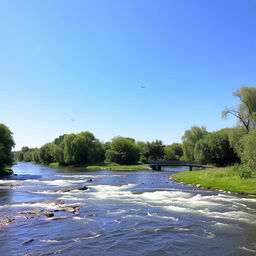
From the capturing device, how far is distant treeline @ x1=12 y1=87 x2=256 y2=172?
7225 centimetres

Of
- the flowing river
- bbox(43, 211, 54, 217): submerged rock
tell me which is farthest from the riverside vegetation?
bbox(43, 211, 54, 217): submerged rock

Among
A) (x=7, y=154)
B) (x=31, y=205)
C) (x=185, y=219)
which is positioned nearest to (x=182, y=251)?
(x=185, y=219)

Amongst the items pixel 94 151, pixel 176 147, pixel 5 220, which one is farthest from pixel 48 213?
pixel 176 147

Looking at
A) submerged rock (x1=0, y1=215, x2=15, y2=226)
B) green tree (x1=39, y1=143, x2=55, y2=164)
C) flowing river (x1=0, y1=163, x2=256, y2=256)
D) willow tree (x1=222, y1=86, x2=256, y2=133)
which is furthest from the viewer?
green tree (x1=39, y1=143, x2=55, y2=164)

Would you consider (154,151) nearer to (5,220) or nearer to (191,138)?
(191,138)

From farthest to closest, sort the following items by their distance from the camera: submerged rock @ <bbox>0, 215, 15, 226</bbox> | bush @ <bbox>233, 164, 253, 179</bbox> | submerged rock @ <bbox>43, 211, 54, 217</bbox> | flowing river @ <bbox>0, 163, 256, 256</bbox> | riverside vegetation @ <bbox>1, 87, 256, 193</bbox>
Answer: riverside vegetation @ <bbox>1, 87, 256, 193</bbox>, bush @ <bbox>233, 164, 253, 179</bbox>, submerged rock @ <bbox>43, 211, 54, 217</bbox>, submerged rock @ <bbox>0, 215, 15, 226</bbox>, flowing river @ <bbox>0, 163, 256, 256</bbox>

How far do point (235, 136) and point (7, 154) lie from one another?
203ft

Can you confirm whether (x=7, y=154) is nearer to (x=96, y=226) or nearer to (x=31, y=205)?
(x=31, y=205)

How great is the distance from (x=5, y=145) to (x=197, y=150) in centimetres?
5945

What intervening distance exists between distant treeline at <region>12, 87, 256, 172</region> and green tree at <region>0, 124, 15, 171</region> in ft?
181

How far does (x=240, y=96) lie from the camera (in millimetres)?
73062

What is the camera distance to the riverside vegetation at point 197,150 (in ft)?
158

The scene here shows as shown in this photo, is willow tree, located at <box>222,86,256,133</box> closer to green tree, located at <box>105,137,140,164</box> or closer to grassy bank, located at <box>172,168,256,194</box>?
grassy bank, located at <box>172,168,256,194</box>

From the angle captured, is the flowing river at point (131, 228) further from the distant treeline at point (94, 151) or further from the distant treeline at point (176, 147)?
the distant treeline at point (94, 151)
